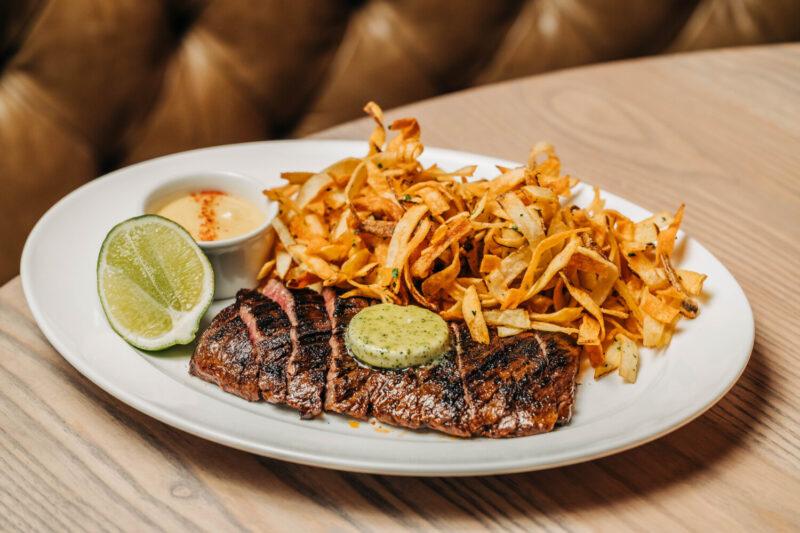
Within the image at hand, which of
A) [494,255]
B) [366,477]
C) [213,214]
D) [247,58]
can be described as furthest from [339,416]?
[247,58]

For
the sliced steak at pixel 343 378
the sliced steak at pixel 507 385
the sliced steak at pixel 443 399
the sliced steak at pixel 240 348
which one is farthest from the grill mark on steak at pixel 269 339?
the sliced steak at pixel 507 385

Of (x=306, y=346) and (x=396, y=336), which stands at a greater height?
(x=396, y=336)

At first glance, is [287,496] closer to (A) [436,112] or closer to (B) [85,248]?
(B) [85,248]

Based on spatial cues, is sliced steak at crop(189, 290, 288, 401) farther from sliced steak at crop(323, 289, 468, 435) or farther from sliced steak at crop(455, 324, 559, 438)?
sliced steak at crop(455, 324, 559, 438)

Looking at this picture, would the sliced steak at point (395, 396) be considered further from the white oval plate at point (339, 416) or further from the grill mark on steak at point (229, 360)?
the grill mark on steak at point (229, 360)

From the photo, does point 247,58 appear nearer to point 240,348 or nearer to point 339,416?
point 240,348

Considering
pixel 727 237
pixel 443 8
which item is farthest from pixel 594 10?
pixel 727 237

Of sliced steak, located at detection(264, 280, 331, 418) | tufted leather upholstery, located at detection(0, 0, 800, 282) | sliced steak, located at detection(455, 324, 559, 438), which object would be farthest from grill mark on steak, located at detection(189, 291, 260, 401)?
tufted leather upholstery, located at detection(0, 0, 800, 282)
